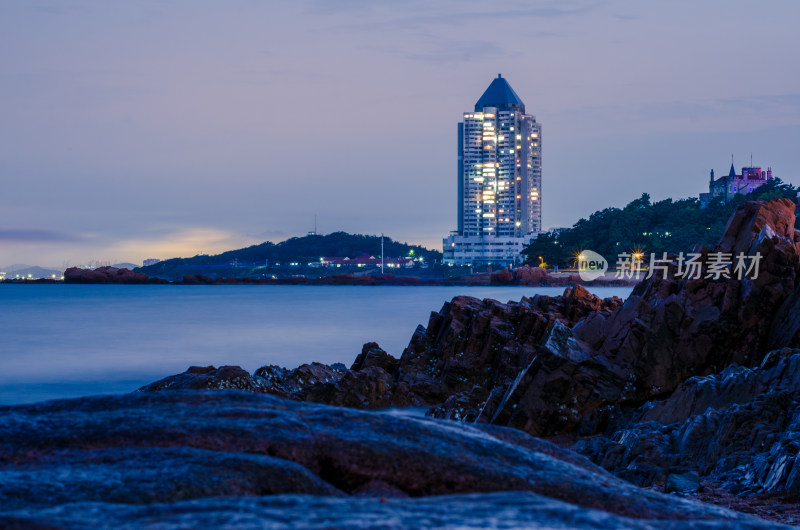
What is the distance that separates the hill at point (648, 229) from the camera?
401 ft

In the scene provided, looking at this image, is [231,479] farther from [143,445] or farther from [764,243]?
[764,243]

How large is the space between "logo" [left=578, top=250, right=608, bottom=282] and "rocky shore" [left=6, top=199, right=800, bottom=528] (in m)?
117

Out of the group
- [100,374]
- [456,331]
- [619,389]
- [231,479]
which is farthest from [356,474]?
→ [100,374]

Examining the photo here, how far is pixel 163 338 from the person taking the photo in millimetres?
59750

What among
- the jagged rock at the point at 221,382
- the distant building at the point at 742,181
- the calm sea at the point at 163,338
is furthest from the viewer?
the distant building at the point at 742,181

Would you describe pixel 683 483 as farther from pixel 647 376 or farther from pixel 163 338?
pixel 163 338

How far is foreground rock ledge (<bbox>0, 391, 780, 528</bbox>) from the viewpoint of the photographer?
358 cm

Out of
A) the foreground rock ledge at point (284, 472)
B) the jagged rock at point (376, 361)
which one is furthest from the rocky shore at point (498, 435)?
the jagged rock at point (376, 361)

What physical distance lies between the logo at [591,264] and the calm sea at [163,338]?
49029 millimetres

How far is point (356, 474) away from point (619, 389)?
13.8 metres

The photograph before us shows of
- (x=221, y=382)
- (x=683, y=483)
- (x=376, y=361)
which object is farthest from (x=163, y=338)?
(x=683, y=483)

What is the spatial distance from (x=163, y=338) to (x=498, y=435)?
188 ft

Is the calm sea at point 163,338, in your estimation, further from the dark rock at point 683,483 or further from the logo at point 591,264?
the logo at point 591,264

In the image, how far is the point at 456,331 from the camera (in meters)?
27.0
